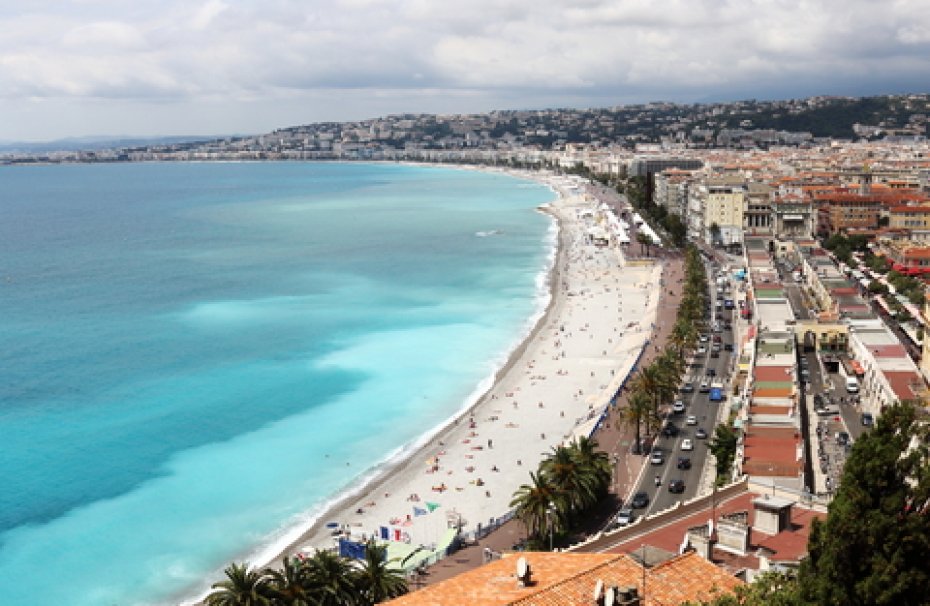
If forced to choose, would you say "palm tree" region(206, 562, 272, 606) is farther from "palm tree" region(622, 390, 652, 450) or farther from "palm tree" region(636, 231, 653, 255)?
"palm tree" region(636, 231, 653, 255)

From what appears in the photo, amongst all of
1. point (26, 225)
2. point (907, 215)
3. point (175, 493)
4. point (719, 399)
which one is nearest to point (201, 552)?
point (175, 493)

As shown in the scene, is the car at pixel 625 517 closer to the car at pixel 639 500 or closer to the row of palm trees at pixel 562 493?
the car at pixel 639 500

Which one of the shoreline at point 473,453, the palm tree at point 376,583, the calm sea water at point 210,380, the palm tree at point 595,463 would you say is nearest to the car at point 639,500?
the palm tree at point 595,463

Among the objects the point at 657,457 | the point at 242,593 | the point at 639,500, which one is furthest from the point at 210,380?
the point at 242,593

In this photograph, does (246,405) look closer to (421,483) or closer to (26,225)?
(421,483)

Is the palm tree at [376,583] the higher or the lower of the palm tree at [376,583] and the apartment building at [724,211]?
the lower

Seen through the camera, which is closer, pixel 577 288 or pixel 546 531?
pixel 546 531
